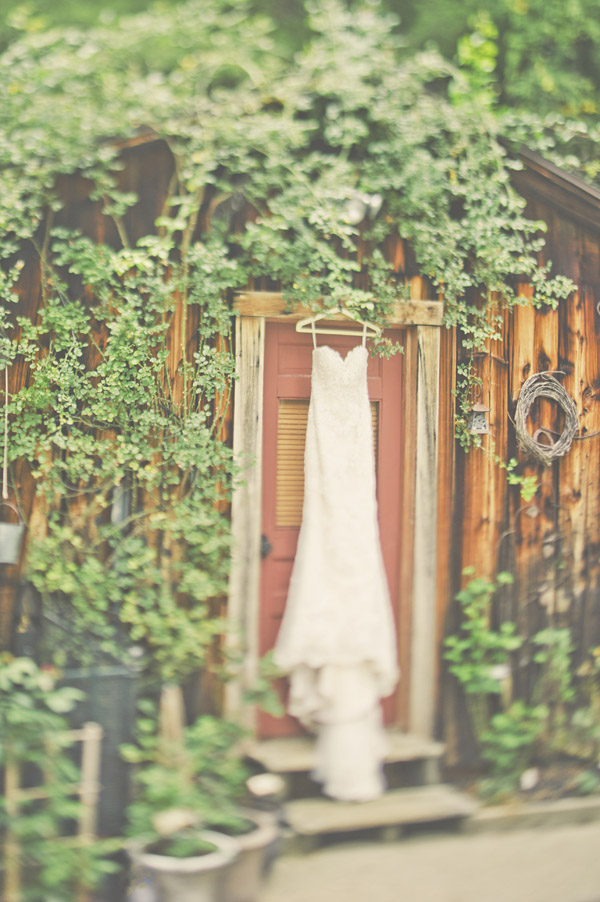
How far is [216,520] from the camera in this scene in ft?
13.6

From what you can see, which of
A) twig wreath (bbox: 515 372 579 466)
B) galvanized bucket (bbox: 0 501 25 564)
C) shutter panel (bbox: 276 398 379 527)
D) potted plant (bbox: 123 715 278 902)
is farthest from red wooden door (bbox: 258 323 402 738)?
galvanized bucket (bbox: 0 501 25 564)

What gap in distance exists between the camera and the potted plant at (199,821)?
3.34 meters

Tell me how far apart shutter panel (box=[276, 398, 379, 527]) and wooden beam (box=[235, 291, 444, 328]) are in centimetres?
51

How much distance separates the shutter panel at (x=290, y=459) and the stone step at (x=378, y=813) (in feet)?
5.28

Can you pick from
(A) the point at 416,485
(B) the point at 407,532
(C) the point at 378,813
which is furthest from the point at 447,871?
(A) the point at 416,485

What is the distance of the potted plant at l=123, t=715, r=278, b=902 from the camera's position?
334 cm

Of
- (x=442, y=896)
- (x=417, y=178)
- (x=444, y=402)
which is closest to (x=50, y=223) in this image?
(x=417, y=178)

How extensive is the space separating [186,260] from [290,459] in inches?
50.9

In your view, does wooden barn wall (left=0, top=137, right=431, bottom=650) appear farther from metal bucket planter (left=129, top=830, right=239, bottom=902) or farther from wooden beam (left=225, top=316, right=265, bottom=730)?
metal bucket planter (left=129, top=830, right=239, bottom=902)

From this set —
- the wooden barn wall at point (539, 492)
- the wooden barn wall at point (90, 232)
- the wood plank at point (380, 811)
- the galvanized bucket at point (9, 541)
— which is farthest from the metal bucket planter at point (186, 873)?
the wooden barn wall at point (539, 492)

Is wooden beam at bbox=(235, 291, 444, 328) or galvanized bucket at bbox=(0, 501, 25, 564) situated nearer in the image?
galvanized bucket at bbox=(0, 501, 25, 564)

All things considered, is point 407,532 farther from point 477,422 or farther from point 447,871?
point 447,871

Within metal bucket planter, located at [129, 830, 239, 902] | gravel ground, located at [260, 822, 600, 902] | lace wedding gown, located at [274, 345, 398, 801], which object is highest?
lace wedding gown, located at [274, 345, 398, 801]

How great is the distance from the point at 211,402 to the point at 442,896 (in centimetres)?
283
